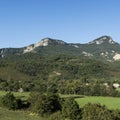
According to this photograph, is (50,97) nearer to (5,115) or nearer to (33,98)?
(33,98)

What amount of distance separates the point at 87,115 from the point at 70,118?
23.4ft

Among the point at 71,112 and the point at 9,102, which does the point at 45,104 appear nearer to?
the point at 71,112

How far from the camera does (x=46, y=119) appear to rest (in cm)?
11212

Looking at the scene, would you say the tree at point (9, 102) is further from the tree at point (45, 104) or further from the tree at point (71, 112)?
the tree at point (71, 112)

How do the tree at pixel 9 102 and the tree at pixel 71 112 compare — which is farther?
the tree at pixel 9 102

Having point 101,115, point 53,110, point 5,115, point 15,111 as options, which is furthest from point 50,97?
point 101,115

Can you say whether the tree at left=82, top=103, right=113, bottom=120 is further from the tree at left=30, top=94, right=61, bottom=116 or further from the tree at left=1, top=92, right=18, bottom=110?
the tree at left=1, top=92, right=18, bottom=110

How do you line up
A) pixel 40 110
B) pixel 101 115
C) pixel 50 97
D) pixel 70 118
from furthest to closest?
1. pixel 50 97
2. pixel 40 110
3. pixel 70 118
4. pixel 101 115

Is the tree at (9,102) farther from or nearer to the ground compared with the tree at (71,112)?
farther from the ground

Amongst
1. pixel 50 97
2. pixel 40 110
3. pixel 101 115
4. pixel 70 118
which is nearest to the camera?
pixel 101 115

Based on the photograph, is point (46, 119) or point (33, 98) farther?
point (33, 98)

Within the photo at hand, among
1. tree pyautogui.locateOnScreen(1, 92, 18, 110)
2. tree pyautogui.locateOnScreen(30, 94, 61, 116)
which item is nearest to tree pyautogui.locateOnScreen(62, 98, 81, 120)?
tree pyautogui.locateOnScreen(30, 94, 61, 116)

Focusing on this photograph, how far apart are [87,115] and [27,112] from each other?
26663 millimetres

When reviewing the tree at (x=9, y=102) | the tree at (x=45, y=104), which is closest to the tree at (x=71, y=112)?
the tree at (x=45, y=104)
